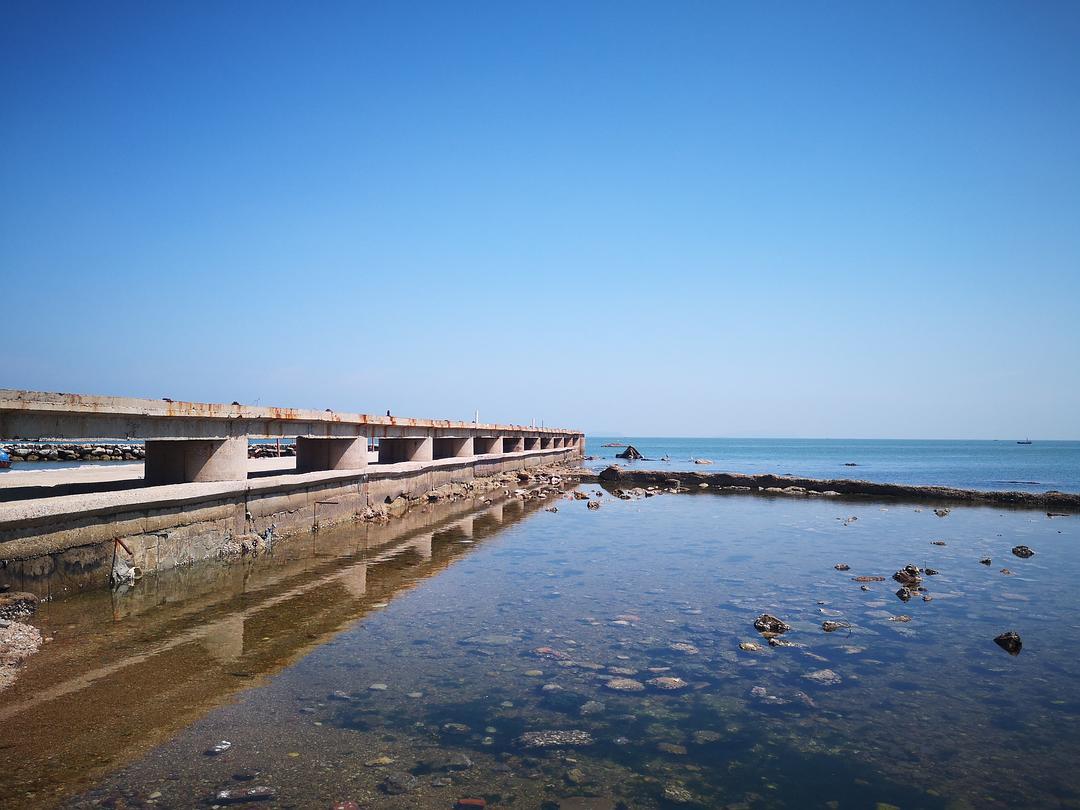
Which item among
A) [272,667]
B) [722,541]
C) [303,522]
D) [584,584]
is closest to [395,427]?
[303,522]

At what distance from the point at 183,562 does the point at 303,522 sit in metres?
4.12

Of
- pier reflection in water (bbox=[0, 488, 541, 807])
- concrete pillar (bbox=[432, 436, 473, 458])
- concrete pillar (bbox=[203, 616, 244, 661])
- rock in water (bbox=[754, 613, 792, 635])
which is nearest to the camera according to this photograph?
pier reflection in water (bbox=[0, 488, 541, 807])

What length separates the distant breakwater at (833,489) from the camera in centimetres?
2534

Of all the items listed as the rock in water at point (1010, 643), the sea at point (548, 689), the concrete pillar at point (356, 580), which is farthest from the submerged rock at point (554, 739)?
the rock in water at point (1010, 643)

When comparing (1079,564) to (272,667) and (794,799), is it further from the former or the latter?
(272,667)

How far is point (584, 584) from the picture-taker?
1113 cm

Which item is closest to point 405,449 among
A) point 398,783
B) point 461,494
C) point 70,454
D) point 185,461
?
point 461,494

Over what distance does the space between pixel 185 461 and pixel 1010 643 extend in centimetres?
1370

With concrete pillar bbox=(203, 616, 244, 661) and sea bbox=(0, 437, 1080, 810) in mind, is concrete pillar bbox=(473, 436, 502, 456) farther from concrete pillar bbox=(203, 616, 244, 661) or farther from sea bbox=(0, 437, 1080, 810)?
concrete pillar bbox=(203, 616, 244, 661)

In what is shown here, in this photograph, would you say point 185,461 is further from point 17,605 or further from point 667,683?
point 667,683

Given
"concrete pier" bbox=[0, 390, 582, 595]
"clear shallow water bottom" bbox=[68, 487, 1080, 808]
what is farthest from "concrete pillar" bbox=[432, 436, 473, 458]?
"clear shallow water bottom" bbox=[68, 487, 1080, 808]

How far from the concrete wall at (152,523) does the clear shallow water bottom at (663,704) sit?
401 cm

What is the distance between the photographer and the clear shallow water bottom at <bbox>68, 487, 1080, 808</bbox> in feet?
15.3

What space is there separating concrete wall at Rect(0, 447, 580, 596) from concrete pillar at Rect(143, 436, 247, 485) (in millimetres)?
727
